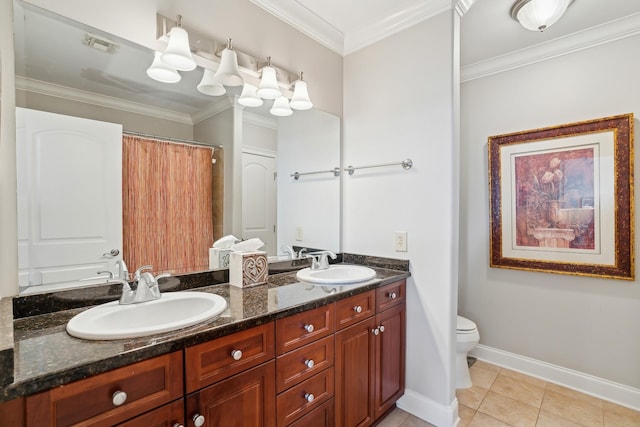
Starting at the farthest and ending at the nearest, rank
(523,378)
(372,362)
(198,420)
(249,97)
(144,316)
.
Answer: (523,378) < (249,97) < (372,362) < (144,316) < (198,420)

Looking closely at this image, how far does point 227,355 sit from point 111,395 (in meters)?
0.33

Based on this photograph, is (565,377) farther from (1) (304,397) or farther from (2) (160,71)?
(2) (160,71)

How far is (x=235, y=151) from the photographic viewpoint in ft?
5.54

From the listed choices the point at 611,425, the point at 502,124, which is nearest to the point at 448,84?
the point at 502,124

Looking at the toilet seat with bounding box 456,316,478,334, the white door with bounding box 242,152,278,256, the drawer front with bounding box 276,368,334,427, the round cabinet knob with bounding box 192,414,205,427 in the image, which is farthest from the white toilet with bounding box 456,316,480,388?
the round cabinet knob with bounding box 192,414,205,427

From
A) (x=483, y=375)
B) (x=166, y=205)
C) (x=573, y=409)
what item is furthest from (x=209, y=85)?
(x=573, y=409)

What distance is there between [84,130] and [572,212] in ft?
9.65

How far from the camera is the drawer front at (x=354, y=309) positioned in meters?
1.45

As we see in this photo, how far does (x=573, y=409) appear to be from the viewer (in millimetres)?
1908

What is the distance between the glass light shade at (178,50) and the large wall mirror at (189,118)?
0.28 feet

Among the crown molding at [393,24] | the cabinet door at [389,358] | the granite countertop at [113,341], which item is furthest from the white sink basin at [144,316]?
the crown molding at [393,24]

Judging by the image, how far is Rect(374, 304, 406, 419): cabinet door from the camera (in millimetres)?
1690

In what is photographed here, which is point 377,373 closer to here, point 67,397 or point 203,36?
point 67,397

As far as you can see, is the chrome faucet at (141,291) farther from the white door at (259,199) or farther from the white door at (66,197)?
the white door at (259,199)
